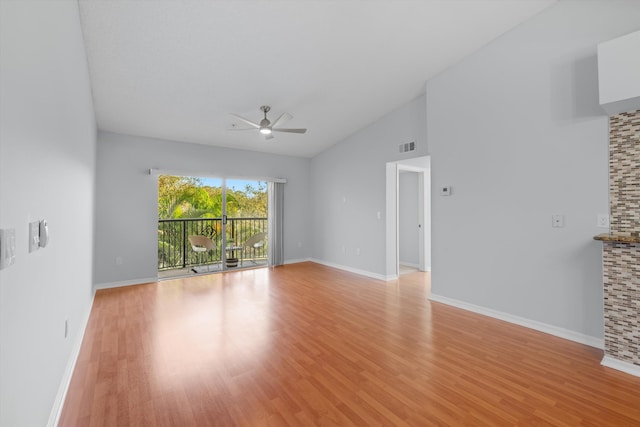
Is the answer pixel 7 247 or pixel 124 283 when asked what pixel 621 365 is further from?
pixel 124 283

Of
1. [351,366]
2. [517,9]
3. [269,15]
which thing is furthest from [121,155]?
[517,9]

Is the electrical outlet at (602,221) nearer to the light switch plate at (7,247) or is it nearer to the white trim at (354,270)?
the white trim at (354,270)

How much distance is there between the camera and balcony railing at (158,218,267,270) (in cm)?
582

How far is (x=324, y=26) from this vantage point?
116 inches

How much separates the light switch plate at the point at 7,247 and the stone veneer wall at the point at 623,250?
376cm

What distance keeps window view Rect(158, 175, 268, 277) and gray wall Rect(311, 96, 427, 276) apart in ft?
4.59

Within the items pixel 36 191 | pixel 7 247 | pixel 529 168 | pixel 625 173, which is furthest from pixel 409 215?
pixel 7 247

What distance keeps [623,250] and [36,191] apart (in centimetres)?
397

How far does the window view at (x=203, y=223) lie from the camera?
5.72 metres

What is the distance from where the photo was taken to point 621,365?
2293mm

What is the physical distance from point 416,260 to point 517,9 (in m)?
4.56

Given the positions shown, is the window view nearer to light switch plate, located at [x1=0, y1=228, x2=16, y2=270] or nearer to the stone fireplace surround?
light switch plate, located at [x1=0, y1=228, x2=16, y2=270]

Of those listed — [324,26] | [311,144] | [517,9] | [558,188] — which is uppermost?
[517,9]

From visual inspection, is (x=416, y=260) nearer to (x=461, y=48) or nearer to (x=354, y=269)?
(x=354, y=269)
